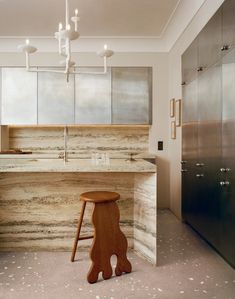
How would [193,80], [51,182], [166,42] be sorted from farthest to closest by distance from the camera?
[166,42] → [193,80] → [51,182]

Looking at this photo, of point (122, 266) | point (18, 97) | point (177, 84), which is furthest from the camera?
point (18, 97)

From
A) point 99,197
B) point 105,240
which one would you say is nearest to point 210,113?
point 99,197

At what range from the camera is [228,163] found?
2.52m

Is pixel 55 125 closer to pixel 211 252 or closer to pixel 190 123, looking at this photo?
pixel 190 123

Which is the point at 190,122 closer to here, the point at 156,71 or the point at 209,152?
the point at 209,152

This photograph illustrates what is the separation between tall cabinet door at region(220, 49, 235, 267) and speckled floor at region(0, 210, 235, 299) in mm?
266

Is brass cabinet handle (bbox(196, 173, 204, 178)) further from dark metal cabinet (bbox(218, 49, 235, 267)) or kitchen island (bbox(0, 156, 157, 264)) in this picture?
kitchen island (bbox(0, 156, 157, 264))

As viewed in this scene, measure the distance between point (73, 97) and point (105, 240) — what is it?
2.98m

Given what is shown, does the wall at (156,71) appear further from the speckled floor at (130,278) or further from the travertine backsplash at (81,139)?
the speckled floor at (130,278)

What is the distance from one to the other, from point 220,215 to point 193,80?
1645 millimetres

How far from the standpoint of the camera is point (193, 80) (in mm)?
3557

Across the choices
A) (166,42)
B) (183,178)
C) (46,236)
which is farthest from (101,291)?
(166,42)

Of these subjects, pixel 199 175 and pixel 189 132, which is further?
pixel 189 132

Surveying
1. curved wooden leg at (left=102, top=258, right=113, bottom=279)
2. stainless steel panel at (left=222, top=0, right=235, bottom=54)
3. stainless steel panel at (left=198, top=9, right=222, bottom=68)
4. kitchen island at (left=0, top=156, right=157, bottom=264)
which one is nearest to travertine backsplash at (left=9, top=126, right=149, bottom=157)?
stainless steel panel at (left=198, top=9, right=222, bottom=68)
